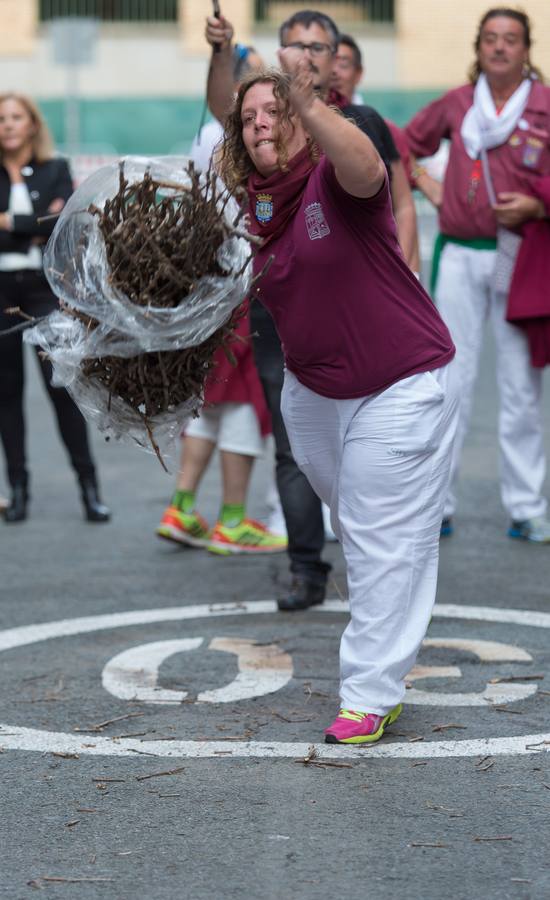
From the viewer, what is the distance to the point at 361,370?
445 cm

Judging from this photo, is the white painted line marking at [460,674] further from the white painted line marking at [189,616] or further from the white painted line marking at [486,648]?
the white painted line marking at [189,616]

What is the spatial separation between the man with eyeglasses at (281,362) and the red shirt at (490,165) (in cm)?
113

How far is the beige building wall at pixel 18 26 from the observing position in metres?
31.8

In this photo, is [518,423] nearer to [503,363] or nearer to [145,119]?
[503,363]

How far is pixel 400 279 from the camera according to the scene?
441 cm

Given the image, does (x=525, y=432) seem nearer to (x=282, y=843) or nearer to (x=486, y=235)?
(x=486, y=235)

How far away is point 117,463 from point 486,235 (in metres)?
3.31

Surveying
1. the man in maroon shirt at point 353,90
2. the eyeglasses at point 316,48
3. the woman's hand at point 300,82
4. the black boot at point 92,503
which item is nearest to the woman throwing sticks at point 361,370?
the woman's hand at point 300,82

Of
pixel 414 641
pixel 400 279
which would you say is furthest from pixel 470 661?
pixel 400 279

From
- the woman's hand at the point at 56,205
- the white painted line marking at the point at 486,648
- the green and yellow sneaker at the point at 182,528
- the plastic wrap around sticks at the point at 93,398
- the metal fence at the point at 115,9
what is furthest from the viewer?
the metal fence at the point at 115,9

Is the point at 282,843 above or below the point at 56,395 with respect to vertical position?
above

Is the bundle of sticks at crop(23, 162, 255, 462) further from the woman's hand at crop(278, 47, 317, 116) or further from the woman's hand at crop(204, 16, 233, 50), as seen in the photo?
the woman's hand at crop(204, 16, 233, 50)

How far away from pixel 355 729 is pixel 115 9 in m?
29.3

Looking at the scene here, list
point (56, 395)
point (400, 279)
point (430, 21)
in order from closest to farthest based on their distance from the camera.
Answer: point (400, 279)
point (56, 395)
point (430, 21)
